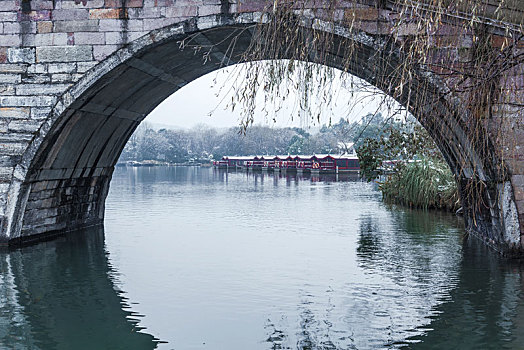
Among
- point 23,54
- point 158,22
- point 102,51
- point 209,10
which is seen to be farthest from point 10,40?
point 209,10

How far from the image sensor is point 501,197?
793 centimetres

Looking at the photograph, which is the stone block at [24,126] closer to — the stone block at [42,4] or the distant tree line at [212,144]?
the stone block at [42,4]

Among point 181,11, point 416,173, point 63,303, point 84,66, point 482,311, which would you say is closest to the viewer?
point 482,311

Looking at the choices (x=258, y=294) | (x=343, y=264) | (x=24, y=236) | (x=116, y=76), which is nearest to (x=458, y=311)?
(x=258, y=294)

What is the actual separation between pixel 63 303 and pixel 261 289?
2.01 m

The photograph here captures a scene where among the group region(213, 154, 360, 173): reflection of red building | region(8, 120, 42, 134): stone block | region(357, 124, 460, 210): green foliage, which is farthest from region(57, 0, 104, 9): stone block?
region(213, 154, 360, 173): reflection of red building

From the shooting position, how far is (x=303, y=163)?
46406 mm

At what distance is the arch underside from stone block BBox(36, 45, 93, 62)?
39 cm

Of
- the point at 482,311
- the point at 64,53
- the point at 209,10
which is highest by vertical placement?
the point at 209,10

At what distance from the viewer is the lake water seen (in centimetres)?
538

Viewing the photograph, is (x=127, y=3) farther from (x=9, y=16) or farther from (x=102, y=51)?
(x=9, y=16)

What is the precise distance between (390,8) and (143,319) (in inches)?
181

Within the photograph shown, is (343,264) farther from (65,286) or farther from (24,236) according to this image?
(24,236)

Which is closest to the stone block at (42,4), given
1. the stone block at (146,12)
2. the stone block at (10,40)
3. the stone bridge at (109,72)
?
the stone bridge at (109,72)
